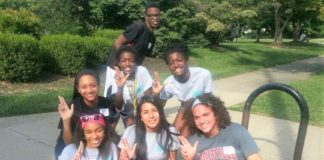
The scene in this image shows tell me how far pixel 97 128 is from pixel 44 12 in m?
10.1

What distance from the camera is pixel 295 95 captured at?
129 inches

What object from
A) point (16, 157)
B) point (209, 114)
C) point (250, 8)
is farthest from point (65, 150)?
point (250, 8)

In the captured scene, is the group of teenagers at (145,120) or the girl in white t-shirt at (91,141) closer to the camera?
the group of teenagers at (145,120)

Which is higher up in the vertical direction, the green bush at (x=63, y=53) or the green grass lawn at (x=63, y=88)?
the green bush at (x=63, y=53)

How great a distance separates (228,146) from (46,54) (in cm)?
783

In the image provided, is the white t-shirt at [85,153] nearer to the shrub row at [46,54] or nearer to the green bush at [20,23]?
the shrub row at [46,54]

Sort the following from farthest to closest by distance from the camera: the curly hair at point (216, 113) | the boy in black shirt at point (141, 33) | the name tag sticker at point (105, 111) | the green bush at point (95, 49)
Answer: the green bush at point (95, 49), the boy in black shirt at point (141, 33), the name tag sticker at point (105, 111), the curly hair at point (216, 113)

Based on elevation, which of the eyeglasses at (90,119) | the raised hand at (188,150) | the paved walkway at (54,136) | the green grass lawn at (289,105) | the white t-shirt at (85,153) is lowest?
the paved walkway at (54,136)

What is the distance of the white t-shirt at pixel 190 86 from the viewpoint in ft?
13.2

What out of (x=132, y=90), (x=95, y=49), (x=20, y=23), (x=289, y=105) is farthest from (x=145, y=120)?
(x=20, y=23)

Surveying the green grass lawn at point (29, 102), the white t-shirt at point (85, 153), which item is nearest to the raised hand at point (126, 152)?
the white t-shirt at point (85, 153)

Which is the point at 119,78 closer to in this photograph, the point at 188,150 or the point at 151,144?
the point at 151,144

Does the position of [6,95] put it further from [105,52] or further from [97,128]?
[97,128]

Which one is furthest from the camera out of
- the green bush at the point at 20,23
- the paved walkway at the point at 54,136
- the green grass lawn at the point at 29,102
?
the green bush at the point at 20,23
